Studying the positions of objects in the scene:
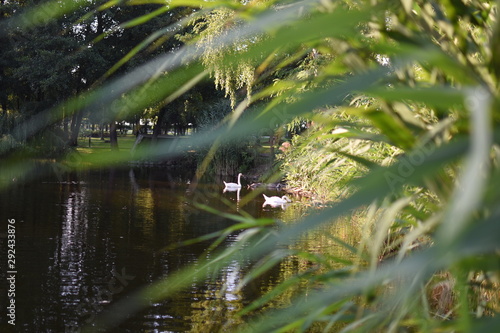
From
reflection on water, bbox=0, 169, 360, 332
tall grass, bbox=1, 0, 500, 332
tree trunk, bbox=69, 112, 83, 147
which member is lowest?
reflection on water, bbox=0, 169, 360, 332

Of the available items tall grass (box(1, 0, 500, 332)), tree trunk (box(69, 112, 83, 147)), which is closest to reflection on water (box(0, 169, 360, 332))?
tall grass (box(1, 0, 500, 332))

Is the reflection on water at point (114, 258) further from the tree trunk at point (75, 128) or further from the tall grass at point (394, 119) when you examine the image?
the tree trunk at point (75, 128)

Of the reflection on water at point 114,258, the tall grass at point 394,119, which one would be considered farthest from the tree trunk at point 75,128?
the tall grass at point 394,119

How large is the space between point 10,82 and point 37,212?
68.0 feet

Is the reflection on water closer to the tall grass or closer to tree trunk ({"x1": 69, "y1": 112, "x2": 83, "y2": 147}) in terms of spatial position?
the tall grass

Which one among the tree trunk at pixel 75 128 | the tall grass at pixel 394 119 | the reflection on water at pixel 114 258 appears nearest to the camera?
the tall grass at pixel 394 119

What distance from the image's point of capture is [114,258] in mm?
7801

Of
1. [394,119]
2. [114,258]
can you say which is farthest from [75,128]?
[394,119]

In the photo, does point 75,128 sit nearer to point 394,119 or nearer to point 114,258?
point 114,258

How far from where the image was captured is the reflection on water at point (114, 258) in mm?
5469

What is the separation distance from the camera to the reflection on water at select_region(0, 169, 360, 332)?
5.47 m

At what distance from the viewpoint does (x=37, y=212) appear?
11281 millimetres

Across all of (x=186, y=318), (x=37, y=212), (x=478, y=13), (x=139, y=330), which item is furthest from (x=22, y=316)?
(x=37, y=212)

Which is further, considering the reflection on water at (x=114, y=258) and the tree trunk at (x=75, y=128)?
the tree trunk at (x=75, y=128)
